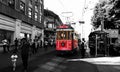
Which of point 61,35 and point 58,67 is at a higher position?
point 61,35

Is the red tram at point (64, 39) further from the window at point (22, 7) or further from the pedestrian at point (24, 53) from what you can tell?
the window at point (22, 7)

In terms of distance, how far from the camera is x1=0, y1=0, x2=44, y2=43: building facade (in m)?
27.5

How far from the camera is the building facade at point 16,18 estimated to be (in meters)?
27.5

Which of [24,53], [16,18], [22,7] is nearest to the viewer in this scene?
[24,53]

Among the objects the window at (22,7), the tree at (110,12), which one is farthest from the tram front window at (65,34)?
the window at (22,7)

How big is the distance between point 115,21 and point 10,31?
1438 cm

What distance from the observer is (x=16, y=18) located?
3198 cm

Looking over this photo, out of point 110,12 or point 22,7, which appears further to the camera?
point 22,7

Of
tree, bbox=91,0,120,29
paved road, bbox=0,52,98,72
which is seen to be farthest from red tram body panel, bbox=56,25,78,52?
paved road, bbox=0,52,98,72

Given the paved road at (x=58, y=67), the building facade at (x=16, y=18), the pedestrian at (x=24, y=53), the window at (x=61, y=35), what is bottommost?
the paved road at (x=58, y=67)

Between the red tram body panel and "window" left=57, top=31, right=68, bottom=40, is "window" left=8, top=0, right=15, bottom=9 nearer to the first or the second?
the red tram body panel

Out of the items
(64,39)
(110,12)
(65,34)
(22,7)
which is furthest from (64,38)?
(22,7)

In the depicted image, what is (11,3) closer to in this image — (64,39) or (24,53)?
(64,39)

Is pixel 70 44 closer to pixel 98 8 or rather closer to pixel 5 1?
pixel 5 1
